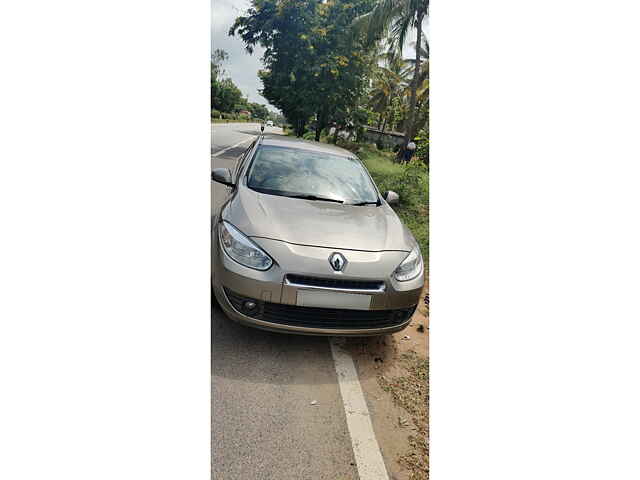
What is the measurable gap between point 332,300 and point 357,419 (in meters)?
0.47

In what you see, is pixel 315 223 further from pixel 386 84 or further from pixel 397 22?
pixel 397 22

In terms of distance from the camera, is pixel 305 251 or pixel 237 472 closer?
pixel 237 472

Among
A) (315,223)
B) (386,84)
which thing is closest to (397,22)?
(386,84)

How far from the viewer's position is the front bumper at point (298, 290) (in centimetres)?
154

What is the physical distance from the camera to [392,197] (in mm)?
2166

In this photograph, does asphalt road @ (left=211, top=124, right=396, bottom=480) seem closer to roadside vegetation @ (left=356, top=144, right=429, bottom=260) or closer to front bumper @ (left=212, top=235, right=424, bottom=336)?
front bumper @ (left=212, top=235, right=424, bottom=336)

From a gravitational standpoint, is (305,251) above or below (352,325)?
above
